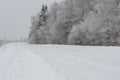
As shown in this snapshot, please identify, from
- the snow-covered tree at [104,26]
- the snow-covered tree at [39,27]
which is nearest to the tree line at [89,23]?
the snow-covered tree at [104,26]

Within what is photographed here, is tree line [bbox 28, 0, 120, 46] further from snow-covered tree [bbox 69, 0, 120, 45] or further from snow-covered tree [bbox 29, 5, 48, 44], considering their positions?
snow-covered tree [bbox 29, 5, 48, 44]

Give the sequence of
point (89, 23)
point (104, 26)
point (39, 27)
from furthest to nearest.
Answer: point (39, 27) < point (89, 23) < point (104, 26)

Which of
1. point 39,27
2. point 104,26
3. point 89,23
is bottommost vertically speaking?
point 104,26

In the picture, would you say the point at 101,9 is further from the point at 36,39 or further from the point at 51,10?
the point at 36,39

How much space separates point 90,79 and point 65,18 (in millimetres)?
32788

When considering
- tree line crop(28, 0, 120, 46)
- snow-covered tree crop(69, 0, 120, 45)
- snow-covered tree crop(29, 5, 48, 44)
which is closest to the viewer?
snow-covered tree crop(69, 0, 120, 45)

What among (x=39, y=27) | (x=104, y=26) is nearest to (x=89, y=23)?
(x=104, y=26)

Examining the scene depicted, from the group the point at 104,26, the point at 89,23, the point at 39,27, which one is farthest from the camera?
the point at 39,27

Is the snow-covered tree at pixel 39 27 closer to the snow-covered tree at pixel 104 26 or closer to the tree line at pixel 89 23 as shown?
the tree line at pixel 89 23

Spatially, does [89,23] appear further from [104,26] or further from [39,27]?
[39,27]

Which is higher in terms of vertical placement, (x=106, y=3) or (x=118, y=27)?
(x=106, y=3)

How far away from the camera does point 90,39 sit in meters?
27.1

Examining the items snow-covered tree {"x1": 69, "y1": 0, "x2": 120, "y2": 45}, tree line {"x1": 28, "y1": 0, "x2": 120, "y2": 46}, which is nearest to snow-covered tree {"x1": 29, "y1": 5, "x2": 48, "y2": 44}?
tree line {"x1": 28, "y1": 0, "x2": 120, "y2": 46}

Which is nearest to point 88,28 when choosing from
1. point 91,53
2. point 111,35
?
point 111,35
